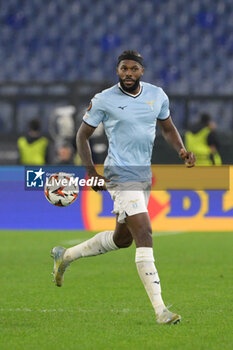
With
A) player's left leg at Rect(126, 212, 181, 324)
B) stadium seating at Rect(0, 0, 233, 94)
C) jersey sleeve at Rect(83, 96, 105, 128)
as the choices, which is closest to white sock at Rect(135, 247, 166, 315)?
player's left leg at Rect(126, 212, 181, 324)

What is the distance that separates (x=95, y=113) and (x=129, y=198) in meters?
0.67

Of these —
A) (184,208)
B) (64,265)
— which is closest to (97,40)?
(184,208)

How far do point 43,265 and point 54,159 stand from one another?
19.6ft

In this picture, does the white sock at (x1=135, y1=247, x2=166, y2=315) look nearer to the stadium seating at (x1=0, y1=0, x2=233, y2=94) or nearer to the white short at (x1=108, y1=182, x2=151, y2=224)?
the white short at (x1=108, y1=182, x2=151, y2=224)

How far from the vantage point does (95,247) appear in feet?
21.7

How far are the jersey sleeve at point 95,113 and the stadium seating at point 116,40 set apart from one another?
45.0 ft

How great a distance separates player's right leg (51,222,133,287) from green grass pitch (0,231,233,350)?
1.07 ft

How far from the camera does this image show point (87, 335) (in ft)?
17.5

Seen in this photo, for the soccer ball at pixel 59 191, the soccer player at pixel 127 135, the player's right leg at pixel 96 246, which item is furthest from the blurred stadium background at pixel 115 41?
the soccer player at pixel 127 135

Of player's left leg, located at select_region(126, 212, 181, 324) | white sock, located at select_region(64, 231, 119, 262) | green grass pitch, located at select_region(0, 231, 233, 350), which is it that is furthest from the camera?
white sock, located at select_region(64, 231, 119, 262)

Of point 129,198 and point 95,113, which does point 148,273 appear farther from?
point 95,113

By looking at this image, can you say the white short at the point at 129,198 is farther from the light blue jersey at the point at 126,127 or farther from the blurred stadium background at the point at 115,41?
the blurred stadium background at the point at 115,41

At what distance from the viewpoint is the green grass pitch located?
17.0ft

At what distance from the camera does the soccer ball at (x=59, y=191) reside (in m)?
6.30
